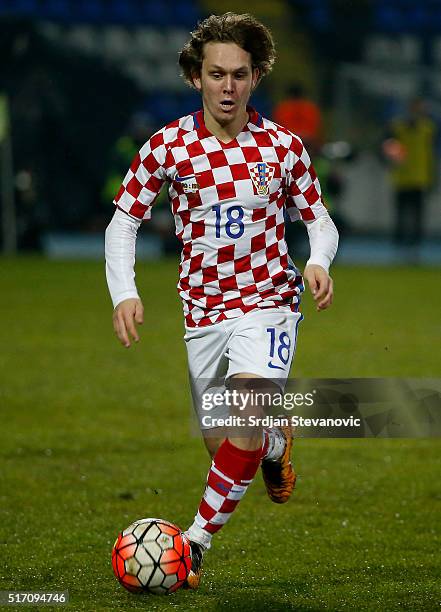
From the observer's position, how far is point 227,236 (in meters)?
4.19

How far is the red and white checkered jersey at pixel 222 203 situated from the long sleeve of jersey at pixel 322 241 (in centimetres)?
13

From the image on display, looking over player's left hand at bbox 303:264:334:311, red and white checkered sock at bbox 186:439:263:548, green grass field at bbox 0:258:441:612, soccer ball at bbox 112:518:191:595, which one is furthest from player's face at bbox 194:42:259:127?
green grass field at bbox 0:258:441:612

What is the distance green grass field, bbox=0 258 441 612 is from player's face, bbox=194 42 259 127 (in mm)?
1544

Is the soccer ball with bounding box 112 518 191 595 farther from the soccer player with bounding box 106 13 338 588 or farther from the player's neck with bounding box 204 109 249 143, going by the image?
the player's neck with bounding box 204 109 249 143

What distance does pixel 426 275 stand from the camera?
51.7ft

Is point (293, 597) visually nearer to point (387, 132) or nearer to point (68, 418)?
point (68, 418)

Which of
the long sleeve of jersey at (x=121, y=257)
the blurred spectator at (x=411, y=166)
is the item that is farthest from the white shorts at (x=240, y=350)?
the blurred spectator at (x=411, y=166)

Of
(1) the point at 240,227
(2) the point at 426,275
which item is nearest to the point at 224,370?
(1) the point at 240,227

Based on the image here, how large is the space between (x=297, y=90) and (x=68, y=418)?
434 inches

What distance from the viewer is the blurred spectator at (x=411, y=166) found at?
1823cm

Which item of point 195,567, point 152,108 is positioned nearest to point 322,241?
point 195,567

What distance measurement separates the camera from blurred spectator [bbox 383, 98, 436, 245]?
718 inches

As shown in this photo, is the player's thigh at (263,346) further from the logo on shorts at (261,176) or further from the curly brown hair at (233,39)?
the curly brown hair at (233,39)

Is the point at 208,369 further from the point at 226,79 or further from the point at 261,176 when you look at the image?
the point at 226,79
